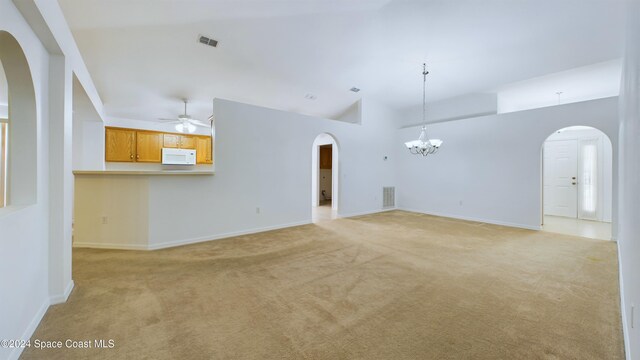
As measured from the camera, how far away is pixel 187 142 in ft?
23.8

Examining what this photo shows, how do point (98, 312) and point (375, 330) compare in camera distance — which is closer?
point (375, 330)

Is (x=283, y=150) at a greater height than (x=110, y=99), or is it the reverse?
(x=110, y=99)

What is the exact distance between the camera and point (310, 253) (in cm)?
362

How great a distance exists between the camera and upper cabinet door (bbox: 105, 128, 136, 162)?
599cm

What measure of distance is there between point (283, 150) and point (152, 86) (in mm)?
2984

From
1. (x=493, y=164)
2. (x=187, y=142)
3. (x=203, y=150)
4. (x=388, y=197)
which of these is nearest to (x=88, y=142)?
(x=187, y=142)

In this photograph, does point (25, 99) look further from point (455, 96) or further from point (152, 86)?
point (455, 96)

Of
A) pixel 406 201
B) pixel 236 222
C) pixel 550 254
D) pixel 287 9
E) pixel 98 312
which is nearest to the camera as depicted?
pixel 98 312

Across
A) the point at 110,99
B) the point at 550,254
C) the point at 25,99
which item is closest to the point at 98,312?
the point at 25,99

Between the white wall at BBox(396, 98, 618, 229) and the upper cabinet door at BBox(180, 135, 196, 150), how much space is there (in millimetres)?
6535

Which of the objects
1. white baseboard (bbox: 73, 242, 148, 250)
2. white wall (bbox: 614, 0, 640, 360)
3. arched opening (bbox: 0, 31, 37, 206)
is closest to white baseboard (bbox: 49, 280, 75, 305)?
arched opening (bbox: 0, 31, 37, 206)

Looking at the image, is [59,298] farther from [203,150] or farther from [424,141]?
[203,150]

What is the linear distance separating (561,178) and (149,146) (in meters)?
11.4

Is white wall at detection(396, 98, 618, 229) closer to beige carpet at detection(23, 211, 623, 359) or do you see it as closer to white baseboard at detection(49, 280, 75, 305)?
beige carpet at detection(23, 211, 623, 359)
